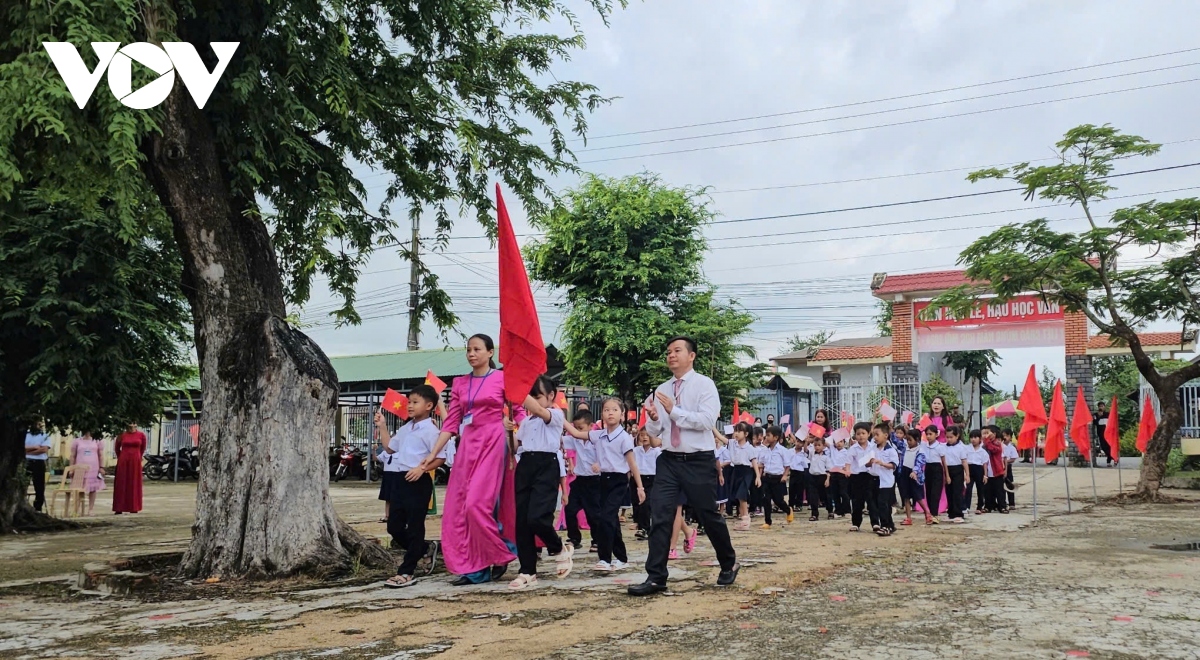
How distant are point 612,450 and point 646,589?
233 centimetres

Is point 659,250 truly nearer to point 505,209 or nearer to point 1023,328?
point 1023,328

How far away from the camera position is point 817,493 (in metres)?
15.8

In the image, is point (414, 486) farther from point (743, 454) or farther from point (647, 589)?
point (743, 454)

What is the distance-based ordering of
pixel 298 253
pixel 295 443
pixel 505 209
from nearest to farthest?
pixel 505 209 < pixel 295 443 < pixel 298 253

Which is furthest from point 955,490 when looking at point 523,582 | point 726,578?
point 523,582

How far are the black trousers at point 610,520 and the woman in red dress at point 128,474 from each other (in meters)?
10.9

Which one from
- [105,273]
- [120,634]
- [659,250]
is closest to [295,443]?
[120,634]

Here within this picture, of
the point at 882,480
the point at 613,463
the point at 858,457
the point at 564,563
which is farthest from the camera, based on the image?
the point at 858,457

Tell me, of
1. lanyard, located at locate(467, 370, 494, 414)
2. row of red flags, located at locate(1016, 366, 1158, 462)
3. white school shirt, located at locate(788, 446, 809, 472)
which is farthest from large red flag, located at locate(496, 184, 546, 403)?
row of red flags, located at locate(1016, 366, 1158, 462)

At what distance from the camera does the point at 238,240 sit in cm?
846

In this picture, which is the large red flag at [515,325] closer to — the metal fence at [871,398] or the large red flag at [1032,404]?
the large red flag at [1032,404]

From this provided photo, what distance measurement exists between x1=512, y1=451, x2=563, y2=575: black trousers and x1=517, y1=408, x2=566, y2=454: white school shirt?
0.05 meters

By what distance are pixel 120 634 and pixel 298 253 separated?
5118 millimetres

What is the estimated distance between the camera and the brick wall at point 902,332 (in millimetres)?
27875
